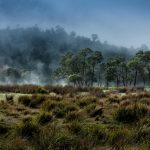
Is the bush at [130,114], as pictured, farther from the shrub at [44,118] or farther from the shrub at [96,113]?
the shrub at [44,118]

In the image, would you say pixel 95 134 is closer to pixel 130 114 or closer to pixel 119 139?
pixel 119 139

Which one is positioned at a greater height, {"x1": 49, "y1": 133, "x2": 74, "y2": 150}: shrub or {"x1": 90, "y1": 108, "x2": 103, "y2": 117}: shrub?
→ {"x1": 90, "y1": 108, "x2": 103, "y2": 117}: shrub

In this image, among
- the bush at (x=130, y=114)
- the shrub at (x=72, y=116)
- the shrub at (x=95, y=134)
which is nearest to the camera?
the shrub at (x=95, y=134)

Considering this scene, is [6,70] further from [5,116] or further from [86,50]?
[5,116]

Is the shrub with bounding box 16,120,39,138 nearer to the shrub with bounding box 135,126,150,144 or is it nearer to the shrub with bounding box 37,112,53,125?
the shrub with bounding box 37,112,53,125

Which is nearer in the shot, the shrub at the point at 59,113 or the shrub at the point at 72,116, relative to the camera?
the shrub at the point at 72,116

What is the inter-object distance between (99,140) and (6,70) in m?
125

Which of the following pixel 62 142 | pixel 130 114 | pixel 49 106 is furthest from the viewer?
pixel 49 106

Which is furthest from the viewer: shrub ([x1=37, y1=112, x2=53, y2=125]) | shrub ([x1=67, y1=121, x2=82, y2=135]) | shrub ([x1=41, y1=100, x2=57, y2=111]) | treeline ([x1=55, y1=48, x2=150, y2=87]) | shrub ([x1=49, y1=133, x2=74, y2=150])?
treeline ([x1=55, y1=48, x2=150, y2=87])

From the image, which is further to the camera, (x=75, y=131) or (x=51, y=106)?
(x=51, y=106)

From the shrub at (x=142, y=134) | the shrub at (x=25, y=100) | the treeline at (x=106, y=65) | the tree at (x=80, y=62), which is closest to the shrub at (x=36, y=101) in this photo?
the shrub at (x=25, y=100)

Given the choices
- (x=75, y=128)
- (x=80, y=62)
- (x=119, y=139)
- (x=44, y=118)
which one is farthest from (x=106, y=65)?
(x=119, y=139)

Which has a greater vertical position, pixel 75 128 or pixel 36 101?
pixel 36 101

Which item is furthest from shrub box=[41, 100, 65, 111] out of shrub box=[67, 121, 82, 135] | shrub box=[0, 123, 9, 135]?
shrub box=[67, 121, 82, 135]
